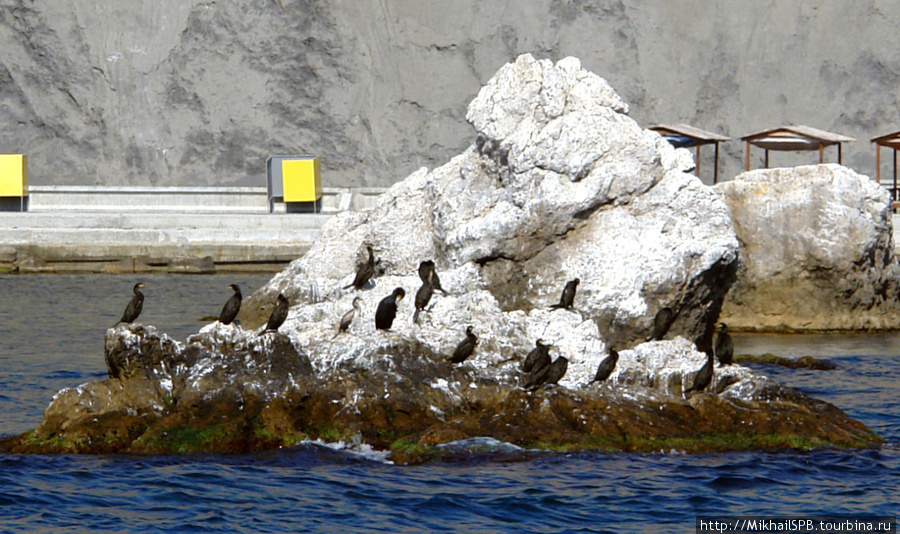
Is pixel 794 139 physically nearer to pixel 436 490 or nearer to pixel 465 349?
pixel 465 349

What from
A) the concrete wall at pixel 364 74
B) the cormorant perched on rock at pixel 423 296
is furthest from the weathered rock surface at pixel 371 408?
the concrete wall at pixel 364 74

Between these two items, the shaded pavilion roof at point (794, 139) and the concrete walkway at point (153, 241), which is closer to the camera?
the concrete walkway at point (153, 241)

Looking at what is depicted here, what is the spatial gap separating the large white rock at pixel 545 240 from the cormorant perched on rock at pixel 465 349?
0.34 m

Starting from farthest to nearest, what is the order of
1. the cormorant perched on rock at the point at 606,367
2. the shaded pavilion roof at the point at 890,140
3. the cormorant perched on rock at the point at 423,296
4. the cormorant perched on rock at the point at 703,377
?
1. the shaded pavilion roof at the point at 890,140
2. the cormorant perched on rock at the point at 423,296
3. the cormorant perched on rock at the point at 703,377
4. the cormorant perched on rock at the point at 606,367

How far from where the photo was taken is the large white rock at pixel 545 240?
498 inches

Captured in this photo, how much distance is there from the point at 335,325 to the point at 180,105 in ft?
91.9

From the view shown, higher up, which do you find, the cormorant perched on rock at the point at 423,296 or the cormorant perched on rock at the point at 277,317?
the cormorant perched on rock at the point at 423,296

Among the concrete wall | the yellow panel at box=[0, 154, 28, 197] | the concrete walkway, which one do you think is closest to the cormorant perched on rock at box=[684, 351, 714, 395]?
the concrete walkway

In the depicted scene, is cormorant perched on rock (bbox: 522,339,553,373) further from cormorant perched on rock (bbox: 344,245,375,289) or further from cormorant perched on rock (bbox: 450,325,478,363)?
cormorant perched on rock (bbox: 344,245,375,289)

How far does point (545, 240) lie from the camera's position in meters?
15.3

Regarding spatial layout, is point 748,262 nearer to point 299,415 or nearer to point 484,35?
point 299,415

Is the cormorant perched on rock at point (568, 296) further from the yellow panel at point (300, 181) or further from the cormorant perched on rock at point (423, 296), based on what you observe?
the yellow panel at point (300, 181)

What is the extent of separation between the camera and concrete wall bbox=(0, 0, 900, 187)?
126 feet

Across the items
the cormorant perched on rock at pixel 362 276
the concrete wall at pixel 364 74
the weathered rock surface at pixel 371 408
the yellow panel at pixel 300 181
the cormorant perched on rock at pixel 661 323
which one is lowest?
the weathered rock surface at pixel 371 408
